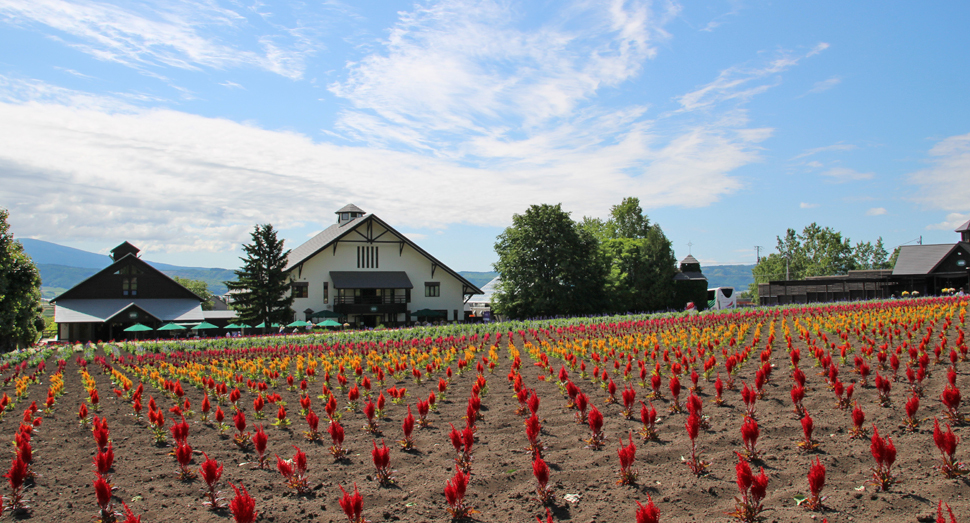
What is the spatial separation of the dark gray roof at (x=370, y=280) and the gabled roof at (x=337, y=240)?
276cm

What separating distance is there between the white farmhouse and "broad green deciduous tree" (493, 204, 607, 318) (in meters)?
8.95

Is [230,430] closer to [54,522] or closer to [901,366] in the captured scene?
[54,522]

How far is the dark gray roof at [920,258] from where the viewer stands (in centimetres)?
4944

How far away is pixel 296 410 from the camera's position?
981 centimetres

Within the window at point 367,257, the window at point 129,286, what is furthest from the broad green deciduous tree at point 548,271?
the window at point 129,286

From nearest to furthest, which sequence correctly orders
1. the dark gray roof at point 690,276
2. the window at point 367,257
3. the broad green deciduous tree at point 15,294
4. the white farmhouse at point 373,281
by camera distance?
the broad green deciduous tree at point 15,294 < the white farmhouse at point 373,281 < the window at point 367,257 < the dark gray roof at point 690,276

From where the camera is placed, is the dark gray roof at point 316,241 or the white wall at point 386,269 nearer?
the white wall at point 386,269

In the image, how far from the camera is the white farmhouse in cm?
4797

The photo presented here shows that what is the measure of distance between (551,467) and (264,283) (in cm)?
4234

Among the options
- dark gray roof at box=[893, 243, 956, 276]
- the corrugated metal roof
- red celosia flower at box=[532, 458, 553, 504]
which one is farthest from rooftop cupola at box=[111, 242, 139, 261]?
dark gray roof at box=[893, 243, 956, 276]

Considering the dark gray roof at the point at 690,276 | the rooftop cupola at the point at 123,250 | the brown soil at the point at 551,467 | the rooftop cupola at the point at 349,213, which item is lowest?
the brown soil at the point at 551,467

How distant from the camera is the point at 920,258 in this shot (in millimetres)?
50969

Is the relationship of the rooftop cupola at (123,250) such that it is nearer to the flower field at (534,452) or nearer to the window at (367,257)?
the window at (367,257)

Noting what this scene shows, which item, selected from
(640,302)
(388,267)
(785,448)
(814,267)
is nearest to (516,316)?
(388,267)
